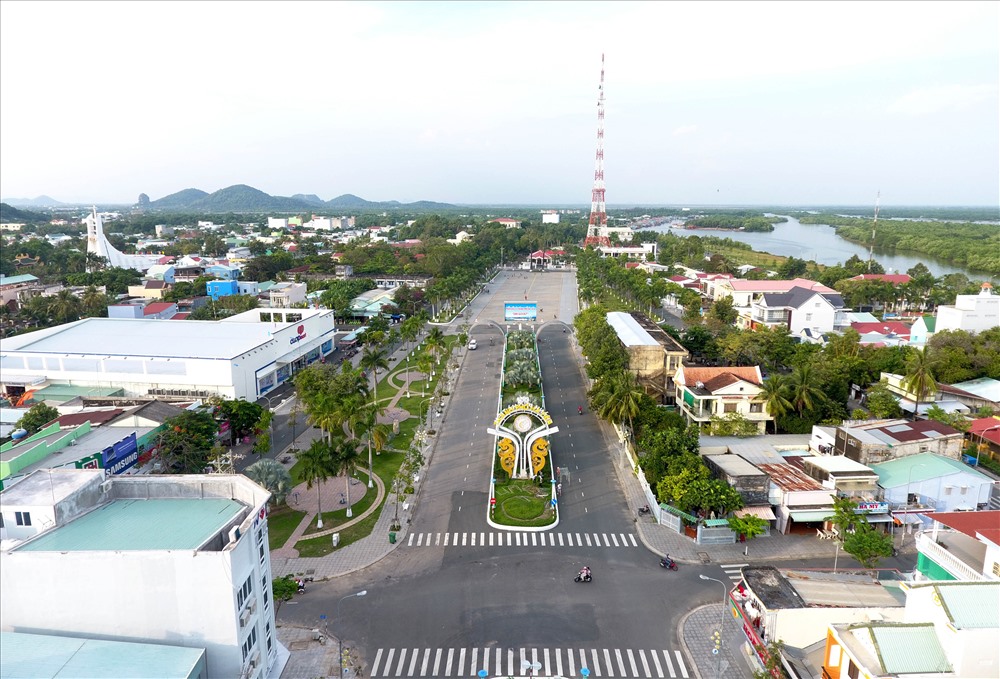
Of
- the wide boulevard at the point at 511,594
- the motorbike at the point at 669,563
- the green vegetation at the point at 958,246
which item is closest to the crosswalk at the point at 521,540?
the wide boulevard at the point at 511,594

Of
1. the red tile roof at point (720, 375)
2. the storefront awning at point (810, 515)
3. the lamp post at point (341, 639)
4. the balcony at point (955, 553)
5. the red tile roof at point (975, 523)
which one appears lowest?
the lamp post at point (341, 639)

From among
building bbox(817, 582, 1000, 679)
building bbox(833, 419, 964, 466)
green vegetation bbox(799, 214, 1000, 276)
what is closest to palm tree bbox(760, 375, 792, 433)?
building bbox(833, 419, 964, 466)

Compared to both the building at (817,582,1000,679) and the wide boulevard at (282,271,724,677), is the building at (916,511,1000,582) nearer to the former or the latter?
the building at (817,582,1000,679)

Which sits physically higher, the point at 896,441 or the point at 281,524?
the point at 896,441

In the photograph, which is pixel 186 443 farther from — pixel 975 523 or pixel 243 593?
pixel 975 523

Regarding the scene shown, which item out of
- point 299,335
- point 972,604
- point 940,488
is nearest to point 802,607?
point 972,604

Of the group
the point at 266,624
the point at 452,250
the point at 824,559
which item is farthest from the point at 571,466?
the point at 452,250

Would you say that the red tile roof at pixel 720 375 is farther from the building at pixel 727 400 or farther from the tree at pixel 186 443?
the tree at pixel 186 443
